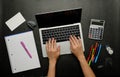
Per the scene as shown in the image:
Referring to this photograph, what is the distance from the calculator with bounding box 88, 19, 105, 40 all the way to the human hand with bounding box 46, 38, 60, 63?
0.22 m

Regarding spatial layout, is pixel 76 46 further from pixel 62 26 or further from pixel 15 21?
pixel 15 21

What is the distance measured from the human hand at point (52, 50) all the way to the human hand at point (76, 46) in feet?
0.30

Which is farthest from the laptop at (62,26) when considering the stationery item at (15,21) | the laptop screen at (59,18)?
the stationery item at (15,21)

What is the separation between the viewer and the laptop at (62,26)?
1206mm

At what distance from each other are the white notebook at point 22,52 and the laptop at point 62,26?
100 mm

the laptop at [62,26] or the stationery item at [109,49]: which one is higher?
the laptop at [62,26]

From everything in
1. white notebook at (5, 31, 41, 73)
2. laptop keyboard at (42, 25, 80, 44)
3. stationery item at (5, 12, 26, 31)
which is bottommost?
white notebook at (5, 31, 41, 73)

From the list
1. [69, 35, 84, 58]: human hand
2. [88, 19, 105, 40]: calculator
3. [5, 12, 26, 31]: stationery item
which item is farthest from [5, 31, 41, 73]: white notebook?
[88, 19, 105, 40]: calculator

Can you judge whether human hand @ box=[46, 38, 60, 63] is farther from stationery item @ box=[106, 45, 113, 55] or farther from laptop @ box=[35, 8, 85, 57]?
stationery item @ box=[106, 45, 113, 55]

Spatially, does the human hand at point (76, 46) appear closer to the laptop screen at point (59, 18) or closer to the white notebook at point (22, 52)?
the laptop screen at point (59, 18)

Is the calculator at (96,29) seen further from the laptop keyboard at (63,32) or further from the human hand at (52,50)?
the human hand at (52,50)

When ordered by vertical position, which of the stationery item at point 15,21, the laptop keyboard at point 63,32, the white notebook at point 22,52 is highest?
the stationery item at point 15,21

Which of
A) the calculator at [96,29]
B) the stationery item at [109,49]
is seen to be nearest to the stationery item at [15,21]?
the calculator at [96,29]

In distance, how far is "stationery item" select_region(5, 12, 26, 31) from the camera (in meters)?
1.23
